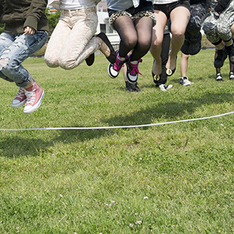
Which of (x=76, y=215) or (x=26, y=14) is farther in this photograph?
(x=26, y=14)

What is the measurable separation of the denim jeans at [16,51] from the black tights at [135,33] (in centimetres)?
110

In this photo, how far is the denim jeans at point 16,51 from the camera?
13.2 feet

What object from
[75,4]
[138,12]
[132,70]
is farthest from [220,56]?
[75,4]

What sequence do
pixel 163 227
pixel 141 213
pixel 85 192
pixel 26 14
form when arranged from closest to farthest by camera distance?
1. pixel 163 227
2. pixel 141 213
3. pixel 85 192
4. pixel 26 14

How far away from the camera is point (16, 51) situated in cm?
403

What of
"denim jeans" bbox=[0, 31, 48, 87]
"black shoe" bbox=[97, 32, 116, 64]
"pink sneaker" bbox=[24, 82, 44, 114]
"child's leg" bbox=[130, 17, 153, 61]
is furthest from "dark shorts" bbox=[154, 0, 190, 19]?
"pink sneaker" bbox=[24, 82, 44, 114]

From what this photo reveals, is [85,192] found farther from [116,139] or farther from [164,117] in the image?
[164,117]

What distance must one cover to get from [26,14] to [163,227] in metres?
3.08

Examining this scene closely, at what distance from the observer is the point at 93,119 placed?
5.88 m

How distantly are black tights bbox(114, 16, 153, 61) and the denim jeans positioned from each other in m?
1.10

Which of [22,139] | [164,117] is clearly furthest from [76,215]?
[164,117]

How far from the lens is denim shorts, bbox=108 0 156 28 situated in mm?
4719

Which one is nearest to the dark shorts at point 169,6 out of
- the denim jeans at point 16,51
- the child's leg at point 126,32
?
the child's leg at point 126,32

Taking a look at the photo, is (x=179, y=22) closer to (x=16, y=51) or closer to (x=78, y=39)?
(x=78, y=39)
